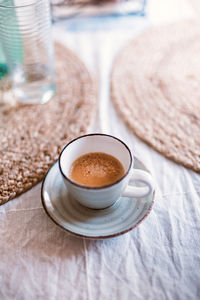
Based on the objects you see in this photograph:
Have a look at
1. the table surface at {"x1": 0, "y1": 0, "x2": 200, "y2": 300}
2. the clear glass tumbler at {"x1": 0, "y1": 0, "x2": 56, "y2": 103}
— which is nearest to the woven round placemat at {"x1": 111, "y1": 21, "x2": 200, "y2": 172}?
the table surface at {"x1": 0, "y1": 0, "x2": 200, "y2": 300}

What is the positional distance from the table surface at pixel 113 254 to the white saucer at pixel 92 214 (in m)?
0.03

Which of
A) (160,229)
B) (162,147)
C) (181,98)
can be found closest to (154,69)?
(181,98)

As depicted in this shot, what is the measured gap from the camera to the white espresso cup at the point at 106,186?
0.39 metres

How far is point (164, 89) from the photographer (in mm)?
705

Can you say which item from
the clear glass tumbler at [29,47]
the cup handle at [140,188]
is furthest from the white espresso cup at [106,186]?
the clear glass tumbler at [29,47]

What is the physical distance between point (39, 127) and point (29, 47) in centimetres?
18

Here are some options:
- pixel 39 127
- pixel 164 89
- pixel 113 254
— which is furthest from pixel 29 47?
pixel 113 254

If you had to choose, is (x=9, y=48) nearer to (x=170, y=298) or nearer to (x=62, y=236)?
(x=62, y=236)

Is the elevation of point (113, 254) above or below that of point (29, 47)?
below

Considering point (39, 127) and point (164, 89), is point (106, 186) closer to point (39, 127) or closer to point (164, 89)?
point (39, 127)

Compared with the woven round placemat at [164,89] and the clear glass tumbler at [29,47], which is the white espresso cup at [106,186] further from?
the clear glass tumbler at [29,47]

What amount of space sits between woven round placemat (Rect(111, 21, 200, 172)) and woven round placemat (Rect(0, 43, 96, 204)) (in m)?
0.09

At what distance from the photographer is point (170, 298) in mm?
365

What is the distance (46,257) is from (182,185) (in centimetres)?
26
